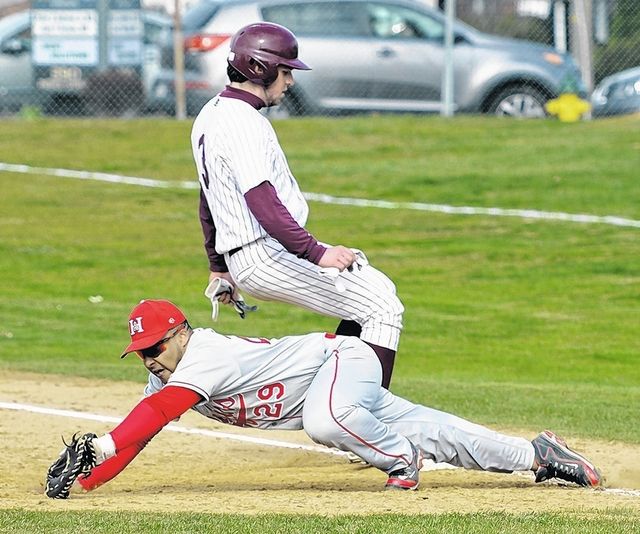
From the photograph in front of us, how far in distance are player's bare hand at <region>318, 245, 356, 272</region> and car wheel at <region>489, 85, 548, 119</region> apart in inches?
553

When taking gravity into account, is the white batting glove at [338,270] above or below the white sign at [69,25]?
below

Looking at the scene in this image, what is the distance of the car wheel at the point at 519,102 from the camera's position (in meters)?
19.7

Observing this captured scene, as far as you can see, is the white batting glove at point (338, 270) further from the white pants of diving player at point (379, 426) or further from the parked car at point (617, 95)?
the parked car at point (617, 95)

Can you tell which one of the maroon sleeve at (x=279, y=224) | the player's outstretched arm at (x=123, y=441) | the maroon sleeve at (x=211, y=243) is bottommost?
the player's outstretched arm at (x=123, y=441)

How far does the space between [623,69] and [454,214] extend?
4911 mm

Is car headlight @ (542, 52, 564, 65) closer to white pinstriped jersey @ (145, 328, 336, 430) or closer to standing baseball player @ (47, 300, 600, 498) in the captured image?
standing baseball player @ (47, 300, 600, 498)

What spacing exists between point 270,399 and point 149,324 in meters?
0.69

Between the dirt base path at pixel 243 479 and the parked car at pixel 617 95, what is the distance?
12.2 metres

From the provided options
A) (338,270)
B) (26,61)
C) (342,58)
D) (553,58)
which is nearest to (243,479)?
(338,270)

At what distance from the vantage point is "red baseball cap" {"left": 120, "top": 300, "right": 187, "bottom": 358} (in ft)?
18.7

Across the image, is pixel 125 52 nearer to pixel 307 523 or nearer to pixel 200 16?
pixel 200 16

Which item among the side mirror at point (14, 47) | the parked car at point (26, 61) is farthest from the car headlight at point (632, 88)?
the side mirror at point (14, 47)

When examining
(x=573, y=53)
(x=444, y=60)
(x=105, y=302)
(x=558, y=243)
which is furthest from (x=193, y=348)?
(x=573, y=53)

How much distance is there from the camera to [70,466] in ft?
18.6
